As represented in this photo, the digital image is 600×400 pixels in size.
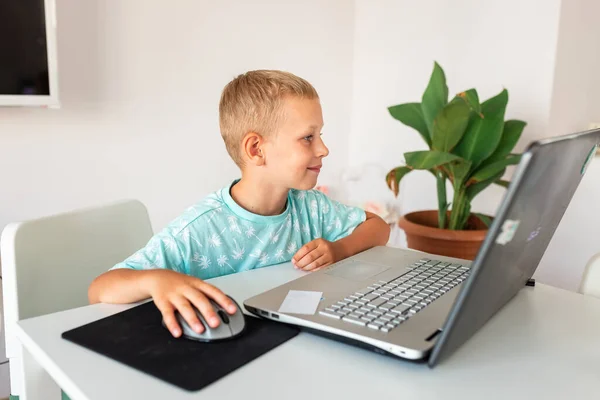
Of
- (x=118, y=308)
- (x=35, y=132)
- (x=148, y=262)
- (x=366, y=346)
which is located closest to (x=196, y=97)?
(x=35, y=132)

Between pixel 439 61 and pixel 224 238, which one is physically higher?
pixel 439 61

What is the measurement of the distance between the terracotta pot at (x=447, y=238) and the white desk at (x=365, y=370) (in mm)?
1031

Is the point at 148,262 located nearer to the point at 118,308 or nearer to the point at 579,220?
the point at 118,308

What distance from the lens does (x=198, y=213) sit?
1.06 meters

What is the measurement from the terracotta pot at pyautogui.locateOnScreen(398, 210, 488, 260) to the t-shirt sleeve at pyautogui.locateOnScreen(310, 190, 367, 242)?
2.03ft

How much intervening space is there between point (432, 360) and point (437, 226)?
1.48 meters

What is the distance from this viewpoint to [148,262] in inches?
37.9

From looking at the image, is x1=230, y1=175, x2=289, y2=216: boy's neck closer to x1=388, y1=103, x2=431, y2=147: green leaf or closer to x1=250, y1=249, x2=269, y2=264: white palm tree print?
x1=250, y1=249, x2=269, y2=264: white palm tree print

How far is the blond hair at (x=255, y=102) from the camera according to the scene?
1.14 meters

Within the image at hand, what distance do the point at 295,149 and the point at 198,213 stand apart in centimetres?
23

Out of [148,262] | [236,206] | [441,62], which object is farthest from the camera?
[441,62]

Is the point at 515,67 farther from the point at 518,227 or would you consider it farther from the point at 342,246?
the point at 518,227

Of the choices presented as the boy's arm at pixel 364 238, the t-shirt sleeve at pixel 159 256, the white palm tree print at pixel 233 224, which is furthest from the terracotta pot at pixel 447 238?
the t-shirt sleeve at pixel 159 256

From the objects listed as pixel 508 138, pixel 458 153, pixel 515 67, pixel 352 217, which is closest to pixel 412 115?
pixel 458 153
